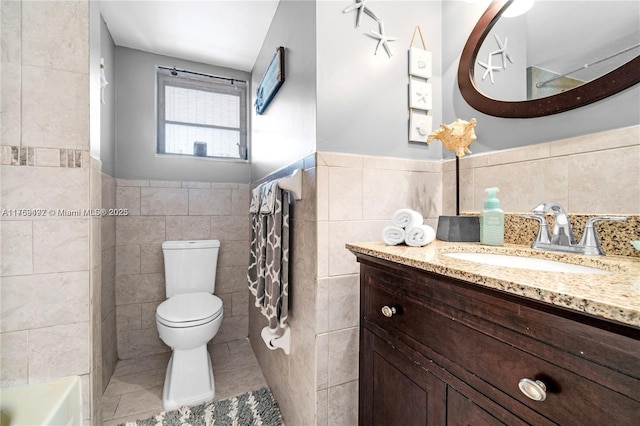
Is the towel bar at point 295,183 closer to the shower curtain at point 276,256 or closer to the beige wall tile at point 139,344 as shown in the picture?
the shower curtain at point 276,256

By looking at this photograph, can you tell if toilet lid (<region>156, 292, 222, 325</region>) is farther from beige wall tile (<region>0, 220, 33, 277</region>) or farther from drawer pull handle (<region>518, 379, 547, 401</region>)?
drawer pull handle (<region>518, 379, 547, 401</region>)

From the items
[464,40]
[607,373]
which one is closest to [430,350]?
[607,373]

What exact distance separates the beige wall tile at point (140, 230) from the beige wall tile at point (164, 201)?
0.06 meters

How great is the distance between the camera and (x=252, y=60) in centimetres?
230

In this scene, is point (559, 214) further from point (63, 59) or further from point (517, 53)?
point (63, 59)

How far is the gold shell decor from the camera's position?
1.10m

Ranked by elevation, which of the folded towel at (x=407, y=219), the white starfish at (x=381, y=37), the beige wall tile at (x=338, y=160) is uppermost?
the white starfish at (x=381, y=37)

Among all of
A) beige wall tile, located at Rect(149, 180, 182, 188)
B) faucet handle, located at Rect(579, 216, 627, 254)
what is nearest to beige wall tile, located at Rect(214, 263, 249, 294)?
beige wall tile, located at Rect(149, 180, 182, 188)

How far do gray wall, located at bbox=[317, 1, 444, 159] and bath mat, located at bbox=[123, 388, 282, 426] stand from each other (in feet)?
4.84

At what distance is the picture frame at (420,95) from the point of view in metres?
1.29

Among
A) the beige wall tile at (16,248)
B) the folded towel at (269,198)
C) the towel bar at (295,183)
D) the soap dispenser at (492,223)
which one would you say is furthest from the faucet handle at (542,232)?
the beige wall tile at (16,248)

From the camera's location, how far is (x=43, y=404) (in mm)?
1082

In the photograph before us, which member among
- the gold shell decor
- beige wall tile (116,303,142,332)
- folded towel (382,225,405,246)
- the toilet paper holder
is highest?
the gold shell decor

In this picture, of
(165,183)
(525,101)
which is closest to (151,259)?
(165,183)
